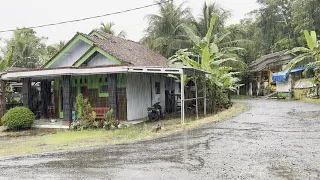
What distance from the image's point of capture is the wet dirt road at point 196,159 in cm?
664

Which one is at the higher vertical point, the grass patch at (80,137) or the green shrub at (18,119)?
the green shrub at (18,119)

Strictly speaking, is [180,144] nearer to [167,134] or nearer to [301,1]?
[167,134]

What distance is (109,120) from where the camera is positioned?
50.2 ft

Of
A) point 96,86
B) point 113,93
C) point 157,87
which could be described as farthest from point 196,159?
point 157,87

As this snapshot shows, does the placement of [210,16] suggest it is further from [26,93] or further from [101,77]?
[26,93]

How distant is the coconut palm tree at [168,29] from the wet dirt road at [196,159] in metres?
20.1

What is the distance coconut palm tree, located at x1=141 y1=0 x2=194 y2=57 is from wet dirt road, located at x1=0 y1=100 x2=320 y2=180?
20056 mm

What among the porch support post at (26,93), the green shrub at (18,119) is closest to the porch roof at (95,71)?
the porch support post at (26,93)

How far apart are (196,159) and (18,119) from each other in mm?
12185

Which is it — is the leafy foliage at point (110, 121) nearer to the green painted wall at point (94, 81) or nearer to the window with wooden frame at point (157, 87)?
the green painted wall at point (94, 81)

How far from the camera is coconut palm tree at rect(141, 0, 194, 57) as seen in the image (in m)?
30.9

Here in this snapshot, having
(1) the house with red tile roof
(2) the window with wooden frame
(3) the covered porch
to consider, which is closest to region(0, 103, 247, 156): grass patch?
(3) the covered porch

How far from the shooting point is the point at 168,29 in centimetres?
3222

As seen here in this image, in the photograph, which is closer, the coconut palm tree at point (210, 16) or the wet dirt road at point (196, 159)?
the wet dirt road at point (196, 159)
